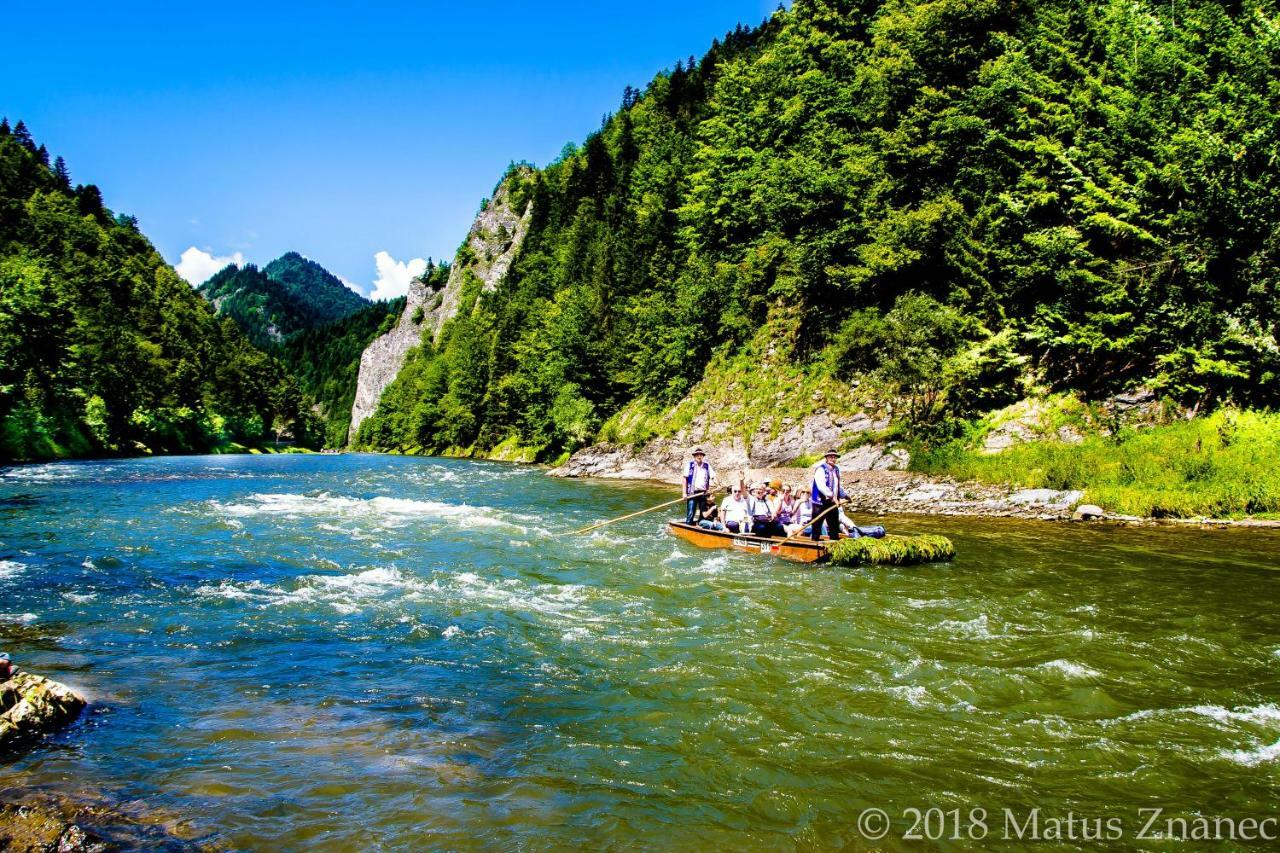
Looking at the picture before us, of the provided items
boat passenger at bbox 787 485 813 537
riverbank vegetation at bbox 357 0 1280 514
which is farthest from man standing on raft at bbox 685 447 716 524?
riverbank vegetation at bbox 357 0 1280 514

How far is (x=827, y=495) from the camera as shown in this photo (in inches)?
673

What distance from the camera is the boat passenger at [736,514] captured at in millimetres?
18375

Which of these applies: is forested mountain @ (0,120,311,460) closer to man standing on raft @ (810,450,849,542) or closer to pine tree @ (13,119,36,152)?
pine tree @ (13,119,36,152)

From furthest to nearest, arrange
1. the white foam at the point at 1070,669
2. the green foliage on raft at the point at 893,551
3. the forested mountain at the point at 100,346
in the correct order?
the forested mountain at the point at 100,346 → the green foliage on raft at the point at 893,551 → the white foam at the point at 1070,669

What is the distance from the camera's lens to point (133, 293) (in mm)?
90812

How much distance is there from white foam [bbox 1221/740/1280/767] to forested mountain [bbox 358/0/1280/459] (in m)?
19.5

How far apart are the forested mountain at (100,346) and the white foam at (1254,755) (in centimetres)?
6072

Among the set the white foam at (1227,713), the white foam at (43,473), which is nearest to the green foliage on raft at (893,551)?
the white foam at (1227,713)

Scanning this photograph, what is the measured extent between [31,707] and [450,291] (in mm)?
135550

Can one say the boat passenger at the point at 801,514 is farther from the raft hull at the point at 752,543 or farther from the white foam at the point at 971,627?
the white foam at the point at 971,627

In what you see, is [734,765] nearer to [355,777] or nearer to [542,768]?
[542,768]

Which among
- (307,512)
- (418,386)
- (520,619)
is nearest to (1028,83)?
(520,619)

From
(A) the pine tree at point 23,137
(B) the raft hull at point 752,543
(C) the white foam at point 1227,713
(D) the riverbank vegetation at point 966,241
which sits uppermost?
(A) the pine tree at point 23,137

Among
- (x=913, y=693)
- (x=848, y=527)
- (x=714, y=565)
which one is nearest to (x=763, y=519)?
(x=848, y=527)
